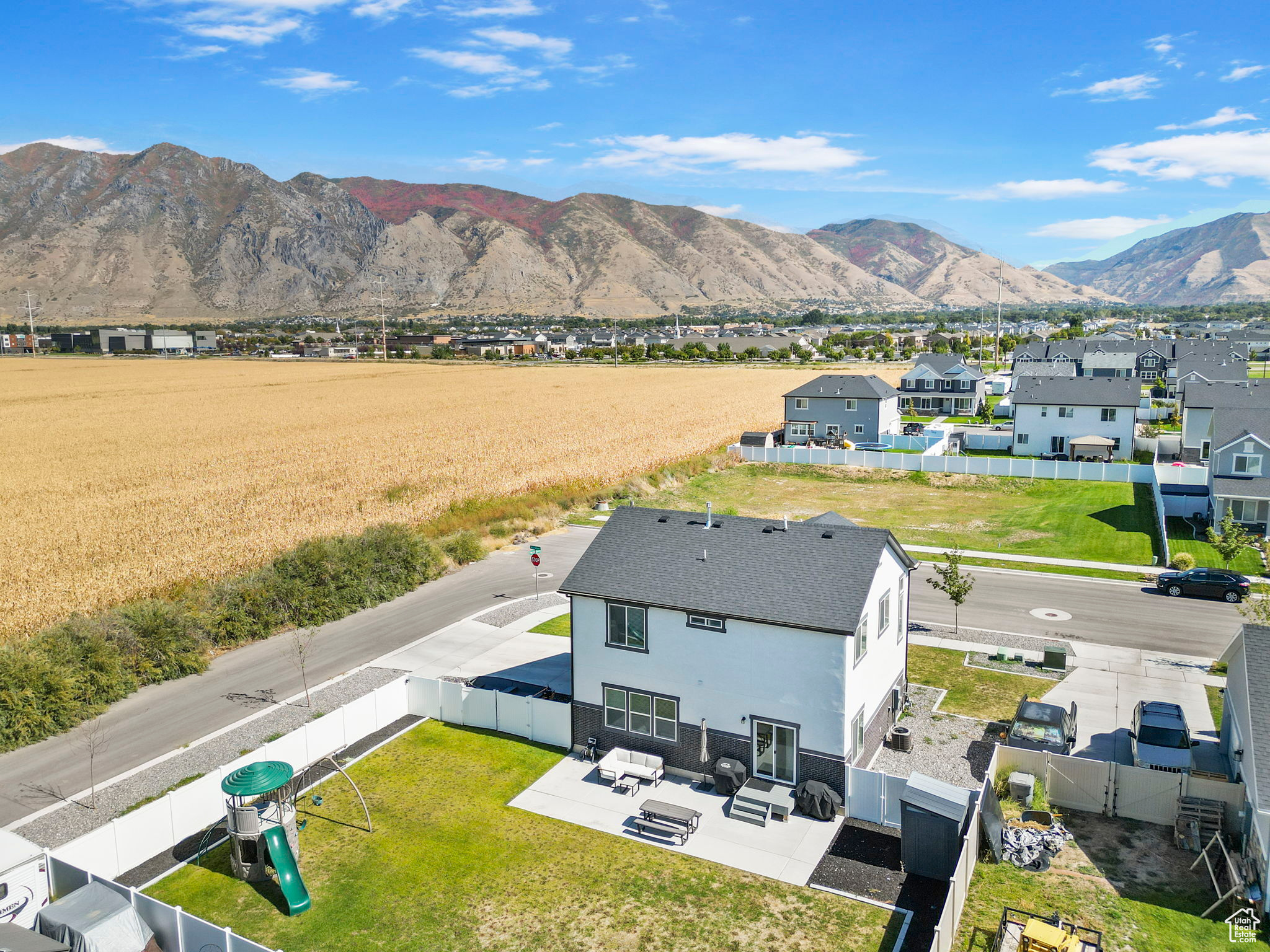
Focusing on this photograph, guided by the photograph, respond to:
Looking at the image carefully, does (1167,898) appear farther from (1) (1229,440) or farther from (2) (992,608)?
(1) (1229,440)

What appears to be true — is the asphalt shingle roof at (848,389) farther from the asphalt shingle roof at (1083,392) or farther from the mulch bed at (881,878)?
the mulch bed at (881,878)

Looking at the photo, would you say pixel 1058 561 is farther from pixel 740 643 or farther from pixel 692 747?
pixel 692 747

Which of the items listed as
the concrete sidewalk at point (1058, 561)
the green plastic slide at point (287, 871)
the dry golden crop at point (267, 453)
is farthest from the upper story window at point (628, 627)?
the concrete sidewalk at point (1058, 561)

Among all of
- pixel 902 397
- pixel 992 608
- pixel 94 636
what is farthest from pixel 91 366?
pixel 992 608

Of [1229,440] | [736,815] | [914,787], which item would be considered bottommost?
[736,815]

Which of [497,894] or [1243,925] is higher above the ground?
[1243,925]

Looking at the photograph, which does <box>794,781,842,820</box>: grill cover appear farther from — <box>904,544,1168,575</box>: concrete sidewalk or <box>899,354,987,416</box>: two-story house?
<box>899,354,987,416</box>: two-story house

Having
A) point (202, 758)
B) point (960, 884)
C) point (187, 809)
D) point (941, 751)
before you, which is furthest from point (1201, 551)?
point (187, 809)
